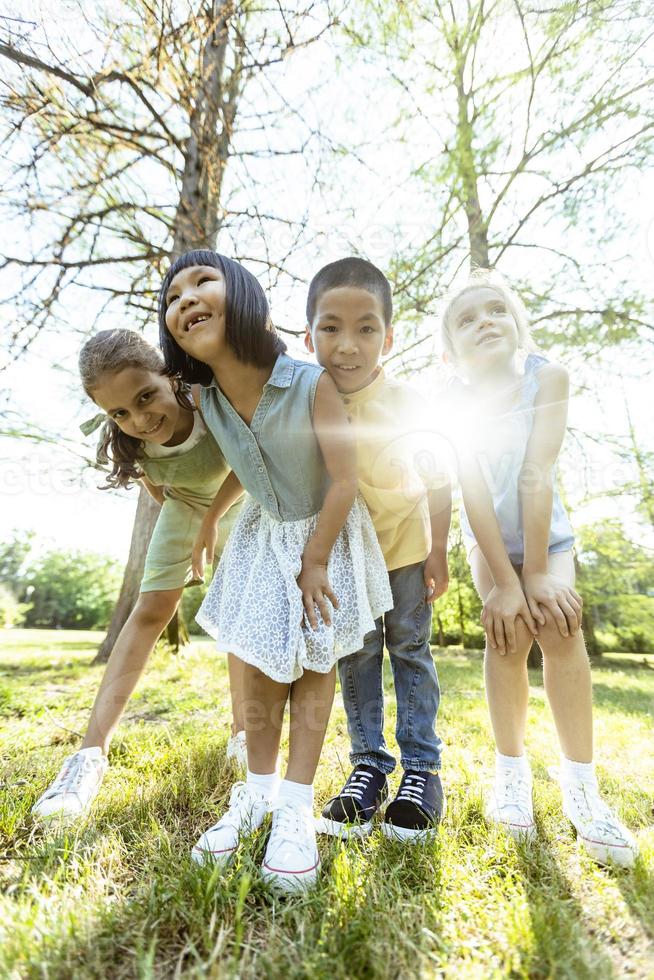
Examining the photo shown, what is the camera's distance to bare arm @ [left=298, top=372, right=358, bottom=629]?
1293 millimetres

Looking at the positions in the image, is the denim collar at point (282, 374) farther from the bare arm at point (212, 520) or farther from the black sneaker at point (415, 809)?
the black sneaker at point (415, 809)

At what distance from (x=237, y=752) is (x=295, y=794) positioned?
0.65m

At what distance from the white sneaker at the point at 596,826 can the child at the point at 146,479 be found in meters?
1.02

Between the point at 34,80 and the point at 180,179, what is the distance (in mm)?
1120

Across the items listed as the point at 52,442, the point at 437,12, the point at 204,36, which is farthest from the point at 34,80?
the point at 437,12

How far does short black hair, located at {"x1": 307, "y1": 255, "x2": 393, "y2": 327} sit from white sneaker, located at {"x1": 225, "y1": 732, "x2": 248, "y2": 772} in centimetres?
142

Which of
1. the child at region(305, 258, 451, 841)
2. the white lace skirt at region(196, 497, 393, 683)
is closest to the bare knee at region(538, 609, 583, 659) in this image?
the child at region(305, 258, 451, 841)

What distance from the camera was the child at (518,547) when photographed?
1354mm

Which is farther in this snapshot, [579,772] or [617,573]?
[617,573]

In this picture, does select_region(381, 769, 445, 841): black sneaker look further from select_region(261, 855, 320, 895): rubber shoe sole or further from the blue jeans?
select_region(261, 855, 320, 895): rubber shoe sole

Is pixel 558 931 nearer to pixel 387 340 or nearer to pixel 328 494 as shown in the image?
pixel 328 494

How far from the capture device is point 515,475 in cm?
160

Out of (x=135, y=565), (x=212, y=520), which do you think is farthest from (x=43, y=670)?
(x=212, y=520)

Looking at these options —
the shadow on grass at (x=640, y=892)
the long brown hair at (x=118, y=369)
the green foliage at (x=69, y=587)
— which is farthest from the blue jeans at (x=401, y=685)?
the green foliage at (x=69, y=587)
